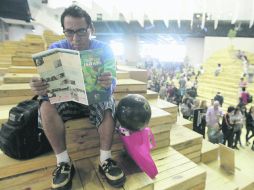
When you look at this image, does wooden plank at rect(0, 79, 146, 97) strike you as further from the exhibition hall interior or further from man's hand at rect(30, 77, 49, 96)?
man's hand at rect(30, 77, 49, 96)

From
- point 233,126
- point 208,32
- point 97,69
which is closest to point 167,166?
point 97,69

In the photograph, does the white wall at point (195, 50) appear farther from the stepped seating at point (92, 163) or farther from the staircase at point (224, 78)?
the stepped seating at point (92, 163)

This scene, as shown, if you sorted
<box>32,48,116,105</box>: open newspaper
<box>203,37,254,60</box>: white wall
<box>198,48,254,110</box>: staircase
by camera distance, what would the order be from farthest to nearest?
<box>203,37,254,60</box>: white wall
<box>198,48,254,110</box>: staircase
<box>32,48,116,105</box>: open newspaper

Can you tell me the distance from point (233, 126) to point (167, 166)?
3.12 meters

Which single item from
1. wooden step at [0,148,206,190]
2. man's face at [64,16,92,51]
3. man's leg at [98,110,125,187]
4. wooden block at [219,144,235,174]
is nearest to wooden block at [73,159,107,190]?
wooden step at [0,148,206,190]

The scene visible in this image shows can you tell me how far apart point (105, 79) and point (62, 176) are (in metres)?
0.66

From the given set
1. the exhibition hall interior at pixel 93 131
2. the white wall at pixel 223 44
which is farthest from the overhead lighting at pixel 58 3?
the white wall at pixel 223 44

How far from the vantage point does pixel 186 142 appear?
2.53 m

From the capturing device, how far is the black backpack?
1338 millimetres

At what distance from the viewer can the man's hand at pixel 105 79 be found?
124cm

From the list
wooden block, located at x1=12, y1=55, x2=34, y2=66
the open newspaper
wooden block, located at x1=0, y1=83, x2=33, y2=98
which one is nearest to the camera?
the open newspaper

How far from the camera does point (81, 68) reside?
114 cm

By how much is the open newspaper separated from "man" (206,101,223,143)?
364 centimetres

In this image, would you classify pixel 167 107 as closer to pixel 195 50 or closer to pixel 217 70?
pixel 217 70
